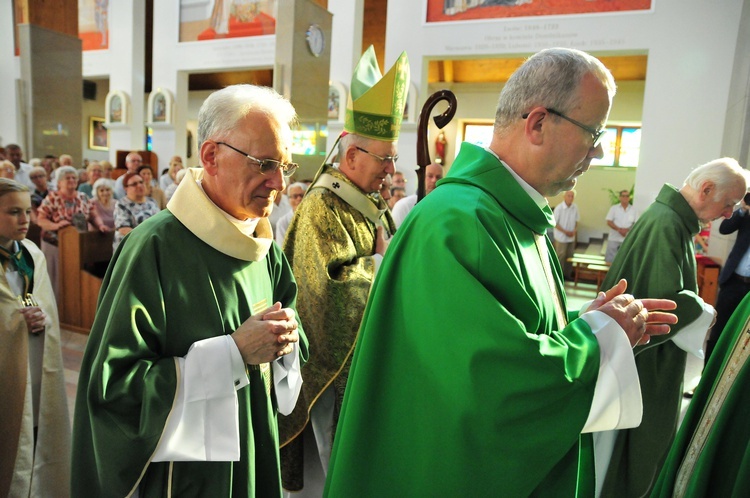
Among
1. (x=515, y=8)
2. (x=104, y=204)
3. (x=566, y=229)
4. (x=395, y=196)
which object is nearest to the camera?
(x=104, y=204)

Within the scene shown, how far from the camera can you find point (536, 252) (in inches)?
59.1

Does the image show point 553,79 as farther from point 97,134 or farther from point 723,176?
point 97,134

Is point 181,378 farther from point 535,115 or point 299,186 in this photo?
point 299,186

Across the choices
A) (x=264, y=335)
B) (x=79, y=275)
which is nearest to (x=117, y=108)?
(x=79, y=275)

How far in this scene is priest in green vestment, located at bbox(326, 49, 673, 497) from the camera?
120 centimetres

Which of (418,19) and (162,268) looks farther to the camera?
(418,19)

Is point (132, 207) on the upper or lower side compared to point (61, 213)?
upper

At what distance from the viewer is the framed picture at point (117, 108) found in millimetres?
14672

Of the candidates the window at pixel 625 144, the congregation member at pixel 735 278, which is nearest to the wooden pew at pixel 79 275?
the congregation member at pixel 735 278

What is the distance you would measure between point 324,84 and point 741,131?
238 inches

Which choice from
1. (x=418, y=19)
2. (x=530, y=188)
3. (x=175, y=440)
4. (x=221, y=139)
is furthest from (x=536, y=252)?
(x=418, y=19)

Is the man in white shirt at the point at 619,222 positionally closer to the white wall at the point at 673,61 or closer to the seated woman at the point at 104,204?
the white wall at the point at 673,61

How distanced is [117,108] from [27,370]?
46.7 feet

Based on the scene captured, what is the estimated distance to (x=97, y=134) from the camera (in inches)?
891
